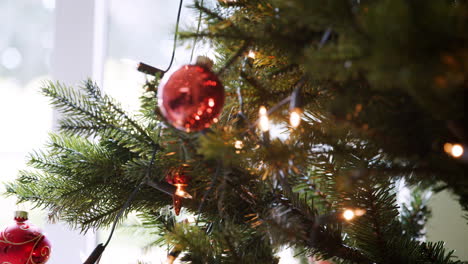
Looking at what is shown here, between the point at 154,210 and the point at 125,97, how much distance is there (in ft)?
2.20

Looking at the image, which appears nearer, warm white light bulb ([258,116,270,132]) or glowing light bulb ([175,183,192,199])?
warm white light bulb ([258,116,270,132])

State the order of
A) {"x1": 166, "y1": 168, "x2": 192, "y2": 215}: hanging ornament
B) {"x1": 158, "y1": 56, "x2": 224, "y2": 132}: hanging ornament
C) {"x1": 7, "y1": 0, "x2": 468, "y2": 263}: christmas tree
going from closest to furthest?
1. {"x1": 7, "y1": 0, "x2": 468, "y2": 263}: christmas tree
2. {"x1": 158, "y1": 56, "x2": 224, "y2": 132}: hanging ornament
3. {"x1": 166, "y1": 168, "x2": 192, "y2": 215}: hanging ornament

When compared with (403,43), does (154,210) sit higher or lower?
lower

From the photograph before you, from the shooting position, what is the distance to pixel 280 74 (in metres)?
0.43

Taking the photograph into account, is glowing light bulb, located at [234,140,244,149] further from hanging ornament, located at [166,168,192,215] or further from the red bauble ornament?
the red bauble ornament

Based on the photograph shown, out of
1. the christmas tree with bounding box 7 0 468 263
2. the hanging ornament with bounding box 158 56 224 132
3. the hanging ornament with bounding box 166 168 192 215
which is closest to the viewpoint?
the christmas tree with bounding box 7 0 468 263

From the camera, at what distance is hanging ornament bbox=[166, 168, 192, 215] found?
0.43 meters

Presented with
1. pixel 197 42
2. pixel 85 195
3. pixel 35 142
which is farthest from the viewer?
pixel 35 142

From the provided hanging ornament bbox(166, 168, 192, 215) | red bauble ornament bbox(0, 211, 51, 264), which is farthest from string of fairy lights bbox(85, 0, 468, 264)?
red bauble ornament bbox(0, 211, 51, 264)

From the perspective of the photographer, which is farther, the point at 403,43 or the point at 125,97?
the point at 125,97

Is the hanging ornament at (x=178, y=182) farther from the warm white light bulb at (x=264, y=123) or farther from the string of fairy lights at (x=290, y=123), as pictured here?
the warm white light bulb at (x=264, y=123)

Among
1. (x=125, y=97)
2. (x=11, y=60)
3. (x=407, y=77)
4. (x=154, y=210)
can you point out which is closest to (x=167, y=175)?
(x=154, y=210)

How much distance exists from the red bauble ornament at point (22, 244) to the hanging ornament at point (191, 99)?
310mm

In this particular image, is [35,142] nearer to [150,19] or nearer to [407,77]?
[150,19]
